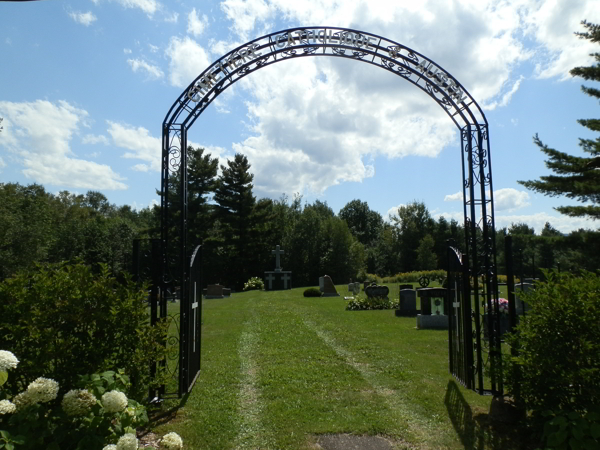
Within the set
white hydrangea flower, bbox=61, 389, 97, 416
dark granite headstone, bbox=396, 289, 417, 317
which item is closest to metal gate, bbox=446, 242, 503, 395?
white hydrangea flower, bbox=61, 389, 97, 416

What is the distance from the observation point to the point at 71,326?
4.35m

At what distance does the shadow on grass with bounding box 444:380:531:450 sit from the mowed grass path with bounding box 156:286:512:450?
0.01 m

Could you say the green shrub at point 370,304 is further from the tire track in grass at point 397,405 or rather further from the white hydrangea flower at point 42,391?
the white hydrangea flower at point 42,391

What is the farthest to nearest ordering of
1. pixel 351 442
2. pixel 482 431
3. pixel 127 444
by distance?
pixel 482 431
pixel 351 442
pixel 127 444

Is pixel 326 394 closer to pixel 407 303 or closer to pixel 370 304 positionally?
pixel 407 303

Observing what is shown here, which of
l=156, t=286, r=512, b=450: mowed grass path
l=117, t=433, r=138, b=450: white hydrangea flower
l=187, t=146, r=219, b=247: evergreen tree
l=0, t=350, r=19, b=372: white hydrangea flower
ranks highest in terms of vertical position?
l=187, t=146, r=219, b=247: evergreen tree

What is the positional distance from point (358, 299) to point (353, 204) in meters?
51.6

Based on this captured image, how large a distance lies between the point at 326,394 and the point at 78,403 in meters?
3.69

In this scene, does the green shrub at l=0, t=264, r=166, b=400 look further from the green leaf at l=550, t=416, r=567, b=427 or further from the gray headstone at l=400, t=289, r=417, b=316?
the gray headstone at l=400, t=289, r=417, b=316

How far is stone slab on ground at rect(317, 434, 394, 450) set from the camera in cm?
446

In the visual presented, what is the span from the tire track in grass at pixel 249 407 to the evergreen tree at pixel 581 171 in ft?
38.9

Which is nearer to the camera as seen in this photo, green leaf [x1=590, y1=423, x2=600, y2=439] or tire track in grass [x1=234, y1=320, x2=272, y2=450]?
green leaf [x1=590, y1=423, x2=600, y2=439]

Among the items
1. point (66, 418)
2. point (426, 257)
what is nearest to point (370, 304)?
point (66, 418)

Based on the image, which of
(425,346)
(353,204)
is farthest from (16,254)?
(353,204)
